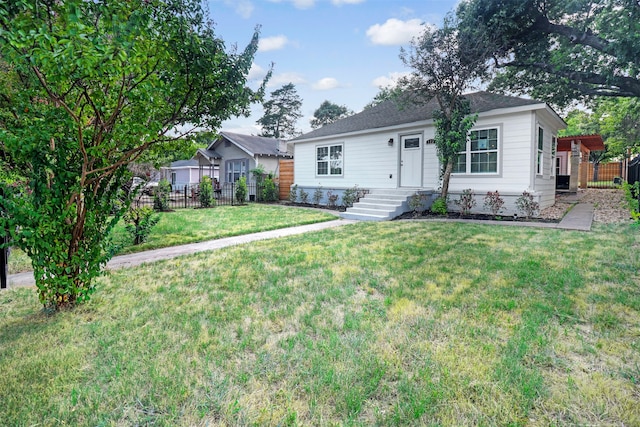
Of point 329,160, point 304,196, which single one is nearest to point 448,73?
point 329,160

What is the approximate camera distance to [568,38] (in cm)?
1102

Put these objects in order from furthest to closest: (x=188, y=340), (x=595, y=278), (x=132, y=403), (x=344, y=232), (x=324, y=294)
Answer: (x=344, y=232)
(x=595, y=278)
(x=324, y=294)
(x=188, y=340)
(x=132, y=403)

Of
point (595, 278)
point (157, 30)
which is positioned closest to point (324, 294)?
point (157, 30)

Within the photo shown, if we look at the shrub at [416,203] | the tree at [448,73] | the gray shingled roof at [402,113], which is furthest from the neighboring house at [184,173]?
the tree at [448,73]

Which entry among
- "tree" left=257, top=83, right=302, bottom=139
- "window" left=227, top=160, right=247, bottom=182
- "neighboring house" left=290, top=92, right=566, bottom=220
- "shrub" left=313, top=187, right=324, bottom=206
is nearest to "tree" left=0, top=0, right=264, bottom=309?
"neighboring house" left=290, top=92, right=566, bottom=220

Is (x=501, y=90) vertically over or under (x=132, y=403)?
over

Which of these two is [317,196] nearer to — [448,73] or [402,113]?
[402,113]

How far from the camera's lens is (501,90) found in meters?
14.6

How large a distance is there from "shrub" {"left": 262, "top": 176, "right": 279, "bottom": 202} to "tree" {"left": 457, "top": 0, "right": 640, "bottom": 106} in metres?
10.8

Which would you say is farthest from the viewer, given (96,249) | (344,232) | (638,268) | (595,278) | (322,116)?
(322,116)

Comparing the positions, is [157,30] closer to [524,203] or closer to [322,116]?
[524,203]

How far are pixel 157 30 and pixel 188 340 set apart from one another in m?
2.55

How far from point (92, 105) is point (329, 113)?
1805 inches

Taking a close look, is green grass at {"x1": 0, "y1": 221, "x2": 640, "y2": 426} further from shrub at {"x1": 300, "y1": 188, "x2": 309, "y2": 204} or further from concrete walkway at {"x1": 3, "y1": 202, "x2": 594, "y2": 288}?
shrub at {"x1": 300, "y1": 188, "x2": 309, "y2": 204}
